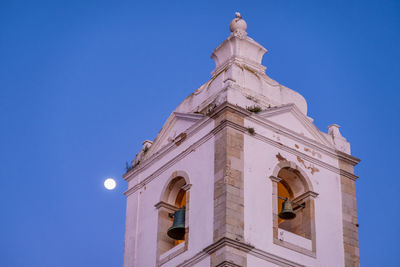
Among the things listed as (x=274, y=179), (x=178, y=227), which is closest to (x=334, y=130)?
(x=274, y=179)

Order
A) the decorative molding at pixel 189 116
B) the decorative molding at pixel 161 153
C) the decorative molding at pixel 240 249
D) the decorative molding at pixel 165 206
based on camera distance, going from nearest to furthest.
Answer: the decorative molding at pixel 240 249
the decorative molding at pixel 161 153
the decorative molding at pixel 189 116
the decorative molding at pixel 165 206

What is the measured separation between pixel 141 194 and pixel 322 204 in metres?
5.30

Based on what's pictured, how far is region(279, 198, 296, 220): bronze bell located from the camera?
1153 inches

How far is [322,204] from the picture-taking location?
99.3 ft

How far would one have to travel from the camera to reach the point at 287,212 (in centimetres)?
2928

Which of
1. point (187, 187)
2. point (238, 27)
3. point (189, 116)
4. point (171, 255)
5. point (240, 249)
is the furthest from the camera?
point (238, 27)

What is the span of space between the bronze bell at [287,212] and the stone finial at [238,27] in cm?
597

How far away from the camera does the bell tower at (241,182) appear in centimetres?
2823

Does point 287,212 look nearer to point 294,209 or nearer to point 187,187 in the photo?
point 294,209

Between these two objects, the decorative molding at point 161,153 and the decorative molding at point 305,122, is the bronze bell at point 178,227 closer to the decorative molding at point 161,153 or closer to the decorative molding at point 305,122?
the decorative molding at point 161,153

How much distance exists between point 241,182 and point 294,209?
2.38 metres

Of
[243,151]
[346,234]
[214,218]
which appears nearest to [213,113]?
[243,151]

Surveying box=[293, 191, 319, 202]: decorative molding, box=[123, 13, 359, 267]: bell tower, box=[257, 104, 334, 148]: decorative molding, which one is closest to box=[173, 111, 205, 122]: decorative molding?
box=[123, 13, 359, 267]: bell tower

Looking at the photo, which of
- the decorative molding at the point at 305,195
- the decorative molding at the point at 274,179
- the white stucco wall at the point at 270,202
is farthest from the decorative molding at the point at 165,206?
the decorative molding at the point at 305,195
